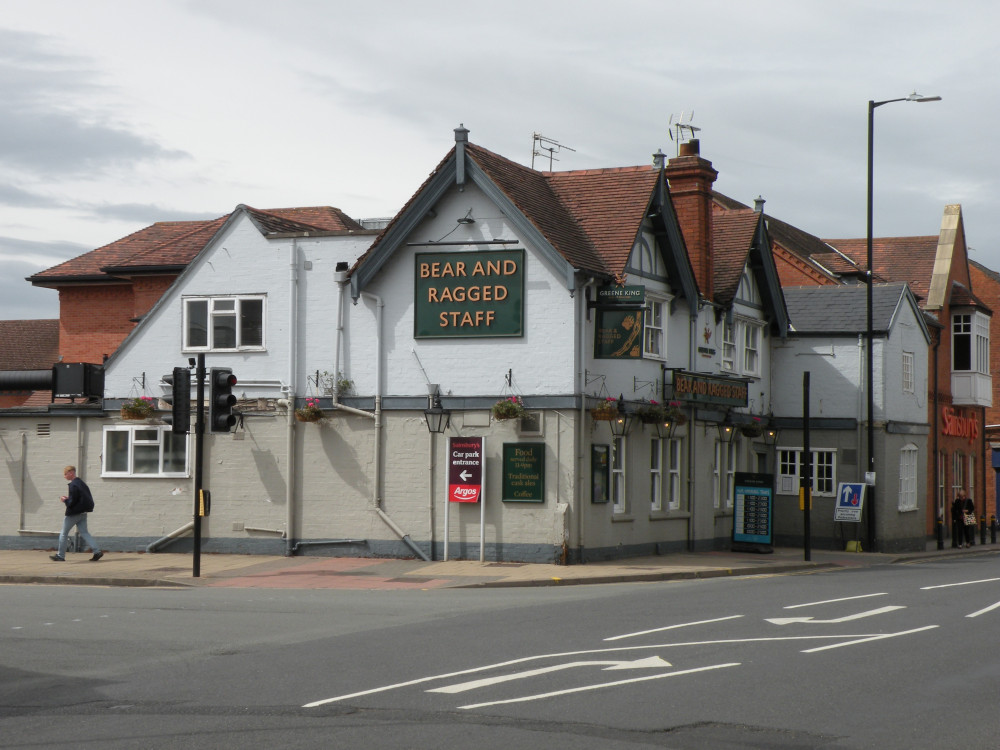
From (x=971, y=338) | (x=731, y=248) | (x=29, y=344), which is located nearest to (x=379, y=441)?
(x=731, y=248)

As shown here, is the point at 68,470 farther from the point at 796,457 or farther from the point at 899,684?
the point at 796,457

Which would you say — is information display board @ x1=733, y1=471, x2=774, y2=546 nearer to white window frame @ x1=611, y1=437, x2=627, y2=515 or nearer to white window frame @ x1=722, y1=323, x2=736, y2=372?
white window frame @ x1=722, y1=323, x2=736, y2=372

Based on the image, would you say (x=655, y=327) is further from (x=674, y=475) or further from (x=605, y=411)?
(x=605, y=411)

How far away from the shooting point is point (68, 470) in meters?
23.9

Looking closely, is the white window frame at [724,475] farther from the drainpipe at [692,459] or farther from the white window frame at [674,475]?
the white window frame at [674,475]

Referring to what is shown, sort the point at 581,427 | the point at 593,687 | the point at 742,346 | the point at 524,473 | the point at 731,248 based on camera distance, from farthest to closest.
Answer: the point at 742,346 < the point at 731,248 < the point at 524,473 < the point at 581,427 < the point at 593,687

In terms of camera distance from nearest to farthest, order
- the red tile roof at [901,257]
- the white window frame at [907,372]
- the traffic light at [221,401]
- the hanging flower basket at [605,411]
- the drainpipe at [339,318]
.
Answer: the traffic light at [221,401] → the hanging flower basket at [605,411] → the drainpipe at [339,318] → the white window frame at [907,372] → the red tile roof at [901,257]

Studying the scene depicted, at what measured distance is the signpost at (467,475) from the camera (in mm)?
24484

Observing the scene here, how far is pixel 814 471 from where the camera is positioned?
1385 inches

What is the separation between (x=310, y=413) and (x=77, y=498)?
182 inches

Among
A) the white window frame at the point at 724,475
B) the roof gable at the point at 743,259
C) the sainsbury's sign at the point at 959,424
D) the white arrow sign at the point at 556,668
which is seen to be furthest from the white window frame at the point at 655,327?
the sainsbury's sign at the point at 959,424

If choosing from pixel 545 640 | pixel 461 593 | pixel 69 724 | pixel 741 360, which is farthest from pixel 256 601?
pixel 741 360

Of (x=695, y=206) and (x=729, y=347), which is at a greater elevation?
(x=695, y=206)

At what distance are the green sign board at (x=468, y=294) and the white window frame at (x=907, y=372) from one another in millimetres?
15749
